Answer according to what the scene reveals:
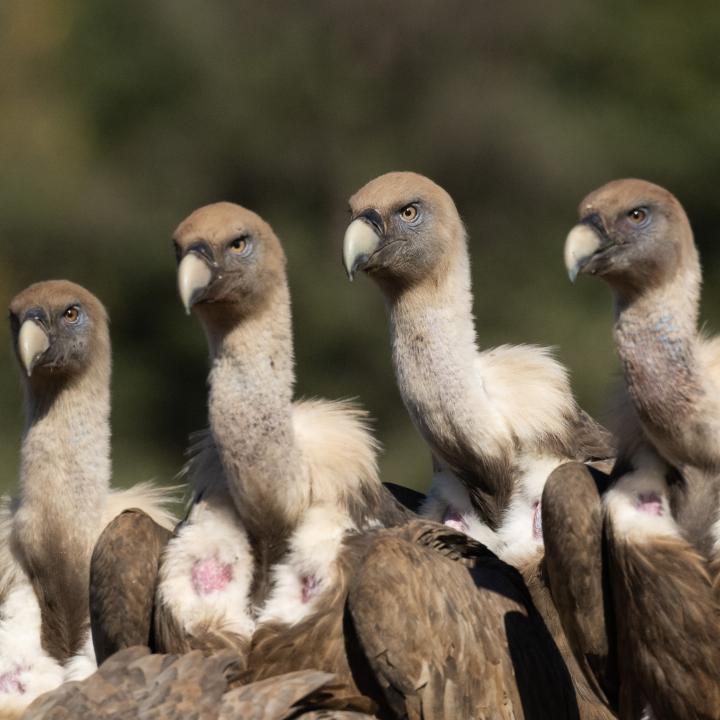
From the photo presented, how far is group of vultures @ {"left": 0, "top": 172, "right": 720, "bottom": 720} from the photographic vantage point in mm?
5105

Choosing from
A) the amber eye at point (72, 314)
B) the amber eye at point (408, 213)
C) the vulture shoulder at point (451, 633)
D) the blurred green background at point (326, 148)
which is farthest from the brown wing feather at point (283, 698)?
the blurred green background at point (326, 148)

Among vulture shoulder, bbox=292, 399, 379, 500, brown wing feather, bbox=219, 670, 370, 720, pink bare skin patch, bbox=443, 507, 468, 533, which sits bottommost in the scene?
brown wing feather, bbox=219, 670, 370, 720

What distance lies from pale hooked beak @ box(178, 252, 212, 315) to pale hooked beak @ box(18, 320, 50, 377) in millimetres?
1028

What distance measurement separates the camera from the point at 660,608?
5043 mm

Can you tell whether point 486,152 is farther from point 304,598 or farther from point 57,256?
point 304,598

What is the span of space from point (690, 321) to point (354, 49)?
45.1 ft

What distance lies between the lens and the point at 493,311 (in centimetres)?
1510

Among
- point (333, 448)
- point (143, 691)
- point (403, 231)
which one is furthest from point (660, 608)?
point (403, 231)

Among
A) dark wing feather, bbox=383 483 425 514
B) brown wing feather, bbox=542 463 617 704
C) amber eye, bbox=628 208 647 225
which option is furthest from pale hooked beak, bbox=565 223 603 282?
dark wing feather, bbox=383 483 425 514

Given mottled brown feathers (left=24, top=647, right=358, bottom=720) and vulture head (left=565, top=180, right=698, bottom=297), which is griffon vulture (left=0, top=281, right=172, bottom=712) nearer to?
mottled brown feathers (left=24, top=647, right=358, bottom=720)

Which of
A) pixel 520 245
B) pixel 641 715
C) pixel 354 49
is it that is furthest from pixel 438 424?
pixel 354 49

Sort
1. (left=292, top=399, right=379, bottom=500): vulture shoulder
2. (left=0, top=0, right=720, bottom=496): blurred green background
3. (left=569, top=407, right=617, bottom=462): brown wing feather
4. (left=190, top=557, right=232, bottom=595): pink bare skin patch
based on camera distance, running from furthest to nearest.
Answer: (left=0, top=0, right=720, bottom=496): blurred green background → (left=569, top=407, right=617, bottom=462): brown wing feather → (left=292, top=399, right=379, bottom=500): vulture shoulder → (left=190, top=557, right=232, bottom=595): pink bare skin patch

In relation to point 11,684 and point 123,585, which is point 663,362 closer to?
point 123,585

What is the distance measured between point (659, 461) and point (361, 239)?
4.36ft
